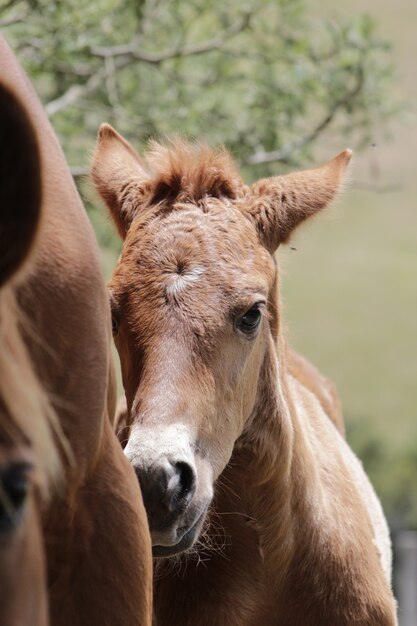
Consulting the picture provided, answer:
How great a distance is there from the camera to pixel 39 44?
19.5ft

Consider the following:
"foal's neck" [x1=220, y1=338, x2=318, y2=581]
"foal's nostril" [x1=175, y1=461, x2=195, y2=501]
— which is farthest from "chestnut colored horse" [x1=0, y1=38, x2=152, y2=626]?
"foal's neck" [x1=220, y1=338, x2=318, y2=581]

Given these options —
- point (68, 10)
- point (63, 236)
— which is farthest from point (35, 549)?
point (68, 10)

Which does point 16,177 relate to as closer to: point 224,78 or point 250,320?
point 250,320

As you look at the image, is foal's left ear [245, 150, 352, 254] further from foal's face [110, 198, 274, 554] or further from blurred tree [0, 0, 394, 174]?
blurred tree [0, 0, 394, 174]

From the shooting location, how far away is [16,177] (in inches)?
62.9

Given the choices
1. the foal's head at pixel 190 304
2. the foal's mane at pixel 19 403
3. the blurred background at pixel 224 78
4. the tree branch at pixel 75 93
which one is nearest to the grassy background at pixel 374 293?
the blurred background at pixel 224 78

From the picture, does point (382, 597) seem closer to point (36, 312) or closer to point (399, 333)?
point (36, 312)

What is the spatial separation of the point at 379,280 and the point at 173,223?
2885cm

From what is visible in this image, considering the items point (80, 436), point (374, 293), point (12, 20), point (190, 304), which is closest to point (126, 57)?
point (12, 20)

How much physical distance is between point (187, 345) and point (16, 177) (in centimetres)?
161

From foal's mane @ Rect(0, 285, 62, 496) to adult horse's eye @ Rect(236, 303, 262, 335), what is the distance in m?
1.69

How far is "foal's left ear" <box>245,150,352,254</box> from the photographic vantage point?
11.9ft

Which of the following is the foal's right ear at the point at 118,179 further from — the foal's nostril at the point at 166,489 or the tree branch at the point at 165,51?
the tree branch at the point at 165,51

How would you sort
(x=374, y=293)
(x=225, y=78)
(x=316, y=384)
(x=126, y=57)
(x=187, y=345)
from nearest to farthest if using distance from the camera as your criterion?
(x=187, y=345), (x=316, y=384), (x=126, y=57), (x=225, y=78), (x=374, y=293)
